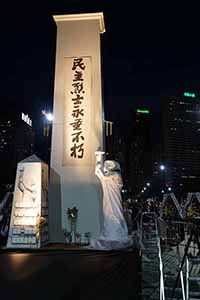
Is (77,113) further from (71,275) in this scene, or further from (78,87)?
(71,275)

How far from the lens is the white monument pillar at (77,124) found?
21.1ft

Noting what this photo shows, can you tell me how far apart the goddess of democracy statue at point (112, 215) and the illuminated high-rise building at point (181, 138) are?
1054 inches

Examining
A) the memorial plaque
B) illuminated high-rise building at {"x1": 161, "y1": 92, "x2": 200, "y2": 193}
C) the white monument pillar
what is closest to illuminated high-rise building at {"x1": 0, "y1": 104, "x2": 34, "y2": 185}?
the white monument pillar

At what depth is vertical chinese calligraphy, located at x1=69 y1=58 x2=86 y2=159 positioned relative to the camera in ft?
22.2

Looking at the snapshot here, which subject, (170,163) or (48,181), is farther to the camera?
(170,163)

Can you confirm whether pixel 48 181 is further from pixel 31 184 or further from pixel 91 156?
pixel 91 156

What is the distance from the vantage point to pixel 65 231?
632 cm

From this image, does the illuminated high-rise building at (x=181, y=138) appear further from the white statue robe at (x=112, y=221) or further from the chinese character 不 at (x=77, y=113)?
the white statue robe at (x=112, y=221)

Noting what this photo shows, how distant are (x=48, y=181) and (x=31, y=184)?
0.79 metres

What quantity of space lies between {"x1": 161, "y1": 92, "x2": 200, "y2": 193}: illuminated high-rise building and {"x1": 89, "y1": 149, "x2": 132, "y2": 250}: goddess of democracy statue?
87.9 ft

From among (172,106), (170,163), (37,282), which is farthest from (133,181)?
(37,282)

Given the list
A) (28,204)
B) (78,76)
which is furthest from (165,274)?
(78,76)

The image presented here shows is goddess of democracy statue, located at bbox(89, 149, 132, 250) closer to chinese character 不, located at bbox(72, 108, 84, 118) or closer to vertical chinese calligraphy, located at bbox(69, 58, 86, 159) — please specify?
vertical chinese calligraphy, located at bbox(69, 58, 86, 159)

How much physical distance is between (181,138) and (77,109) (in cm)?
3161
